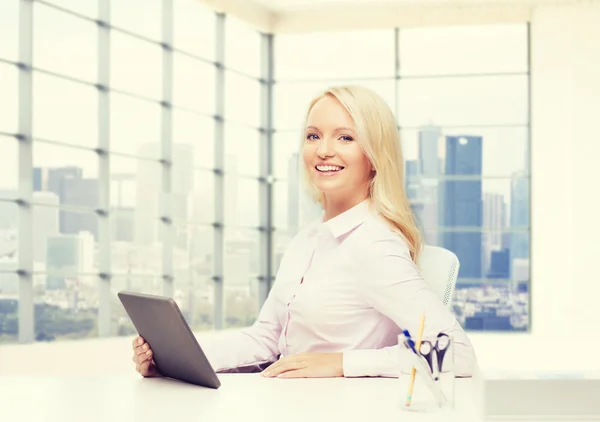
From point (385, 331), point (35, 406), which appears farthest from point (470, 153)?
point (35, 406)

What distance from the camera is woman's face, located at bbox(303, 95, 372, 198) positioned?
90.7 inches

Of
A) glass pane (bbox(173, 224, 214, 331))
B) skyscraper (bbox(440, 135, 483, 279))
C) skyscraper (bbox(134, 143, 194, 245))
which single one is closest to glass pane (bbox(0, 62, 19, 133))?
skyscraper (bbox(134, 143, 194, 245))

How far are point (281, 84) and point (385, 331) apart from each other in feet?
28.1

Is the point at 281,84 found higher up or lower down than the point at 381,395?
higher up

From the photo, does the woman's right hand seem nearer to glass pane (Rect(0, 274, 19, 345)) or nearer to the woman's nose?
the woman's nose

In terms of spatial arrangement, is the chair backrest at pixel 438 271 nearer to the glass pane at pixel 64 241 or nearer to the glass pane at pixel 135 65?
the glass pane at pixel 64 241

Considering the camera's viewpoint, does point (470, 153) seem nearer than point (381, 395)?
No

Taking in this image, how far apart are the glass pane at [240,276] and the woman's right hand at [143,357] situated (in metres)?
8.09

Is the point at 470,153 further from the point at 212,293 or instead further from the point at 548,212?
the point at 212,293

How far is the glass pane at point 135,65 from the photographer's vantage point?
27.5 feet

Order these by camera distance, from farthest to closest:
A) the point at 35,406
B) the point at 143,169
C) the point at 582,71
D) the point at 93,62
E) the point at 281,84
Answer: the point at 281,84, the point at 582,71, the point at 143,169, the point at 93,62, the point at 35,406

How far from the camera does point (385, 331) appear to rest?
235 centimetres

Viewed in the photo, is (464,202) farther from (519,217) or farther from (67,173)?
(67,173)

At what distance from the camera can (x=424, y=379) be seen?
161cm
